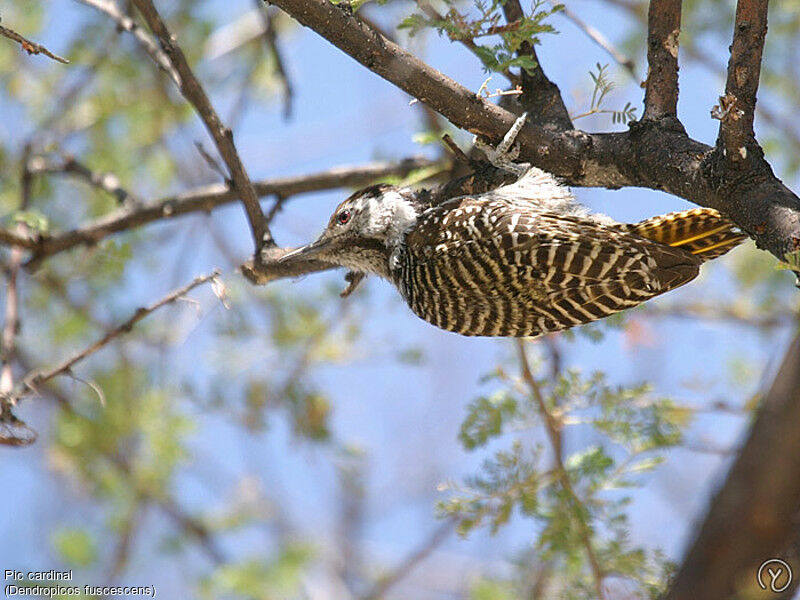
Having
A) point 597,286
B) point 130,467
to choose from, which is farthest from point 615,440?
point 130,467

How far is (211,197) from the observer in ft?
13.6

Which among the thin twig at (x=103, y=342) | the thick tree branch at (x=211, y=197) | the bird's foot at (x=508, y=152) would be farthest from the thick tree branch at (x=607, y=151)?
the thick tree branch at (x=211, y=197)

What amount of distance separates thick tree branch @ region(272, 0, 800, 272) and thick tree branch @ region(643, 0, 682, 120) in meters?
0.08

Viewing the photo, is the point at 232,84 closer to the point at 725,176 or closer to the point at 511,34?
the point at 511,34

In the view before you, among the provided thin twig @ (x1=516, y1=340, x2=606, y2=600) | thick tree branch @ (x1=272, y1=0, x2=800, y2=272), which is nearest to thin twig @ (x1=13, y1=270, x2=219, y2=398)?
thick tree branch @ (x1=272, y1=0, x2=800, y2=272)

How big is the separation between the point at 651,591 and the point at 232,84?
4427 mm

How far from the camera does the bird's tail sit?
3.10m

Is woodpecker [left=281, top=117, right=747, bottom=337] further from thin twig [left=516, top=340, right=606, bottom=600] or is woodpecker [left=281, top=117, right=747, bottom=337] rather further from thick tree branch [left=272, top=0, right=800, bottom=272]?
thin twig [left=516, top=340, right=606, bottom=600]

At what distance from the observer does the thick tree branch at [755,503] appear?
91cm

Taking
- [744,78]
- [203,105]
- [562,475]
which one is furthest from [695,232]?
[203,105]

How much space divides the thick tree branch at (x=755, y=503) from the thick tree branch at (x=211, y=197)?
10.7 feet

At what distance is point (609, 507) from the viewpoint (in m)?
3.71

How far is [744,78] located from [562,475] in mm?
1807

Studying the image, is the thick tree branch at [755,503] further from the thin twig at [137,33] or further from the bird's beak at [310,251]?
the thin twig at [137,33]
